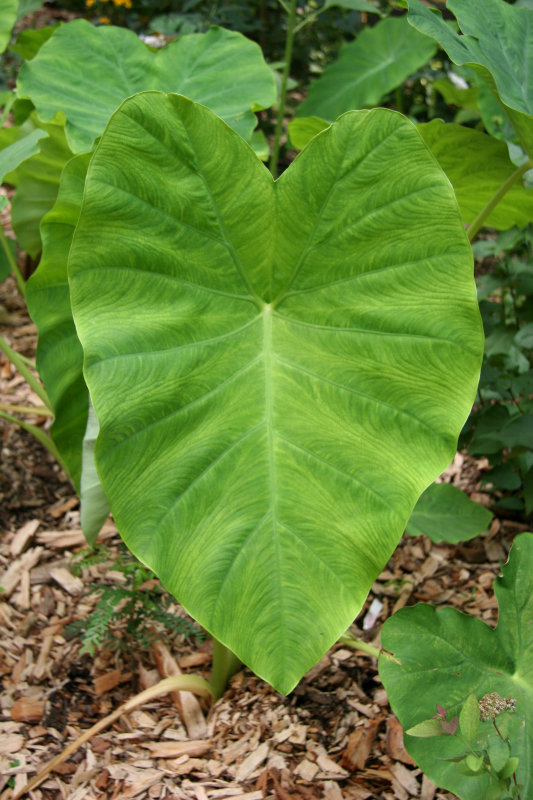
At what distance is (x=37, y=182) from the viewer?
1.79 meters

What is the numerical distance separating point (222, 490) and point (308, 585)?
7.0 inches

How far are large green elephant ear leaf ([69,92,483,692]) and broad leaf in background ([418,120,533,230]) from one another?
17.9 inches

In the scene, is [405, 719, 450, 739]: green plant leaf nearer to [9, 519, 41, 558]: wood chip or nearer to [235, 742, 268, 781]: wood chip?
[235, 742, 268, 781]: wood chip

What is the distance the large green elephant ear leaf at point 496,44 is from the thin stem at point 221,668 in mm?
1067

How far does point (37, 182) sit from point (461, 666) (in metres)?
1.44

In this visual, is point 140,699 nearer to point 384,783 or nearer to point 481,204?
point 384,783

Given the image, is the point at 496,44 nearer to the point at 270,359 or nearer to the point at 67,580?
the point at 270,359

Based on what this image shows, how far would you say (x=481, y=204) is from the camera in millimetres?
1635

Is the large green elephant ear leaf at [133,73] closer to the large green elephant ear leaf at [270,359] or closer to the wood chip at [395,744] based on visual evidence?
the large green elephant ear leaf at [270,359]

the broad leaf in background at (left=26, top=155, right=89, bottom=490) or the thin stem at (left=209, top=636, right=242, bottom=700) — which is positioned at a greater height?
the broad leaf in background at (left=26, top=155, right=89, bottom=490)

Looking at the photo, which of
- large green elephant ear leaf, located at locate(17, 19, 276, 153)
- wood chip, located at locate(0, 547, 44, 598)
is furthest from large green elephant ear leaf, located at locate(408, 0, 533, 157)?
wood chip, located at locate(0, 547, 44, 598)

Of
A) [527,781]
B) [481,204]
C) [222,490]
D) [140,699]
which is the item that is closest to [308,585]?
[222,490]

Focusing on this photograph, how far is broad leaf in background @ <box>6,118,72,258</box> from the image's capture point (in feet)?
5.47

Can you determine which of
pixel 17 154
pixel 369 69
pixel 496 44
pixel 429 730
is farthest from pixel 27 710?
pixel 369 69
